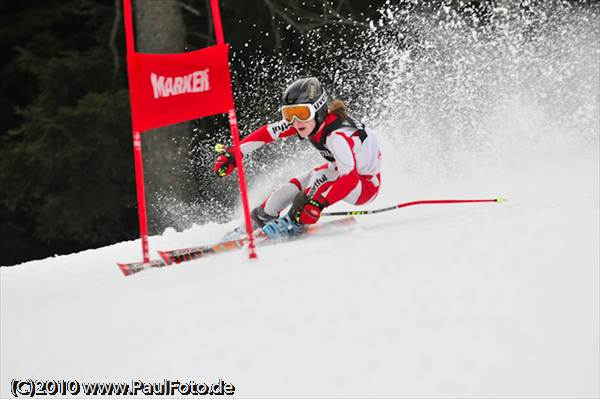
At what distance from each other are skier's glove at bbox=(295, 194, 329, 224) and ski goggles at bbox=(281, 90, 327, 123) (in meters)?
0.60

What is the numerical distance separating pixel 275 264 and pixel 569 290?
5.34 ft

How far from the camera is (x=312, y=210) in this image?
17.5 ft

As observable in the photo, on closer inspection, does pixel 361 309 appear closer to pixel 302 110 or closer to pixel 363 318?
pixel 363 318

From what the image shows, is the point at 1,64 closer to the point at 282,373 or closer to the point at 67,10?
the point at 67,10

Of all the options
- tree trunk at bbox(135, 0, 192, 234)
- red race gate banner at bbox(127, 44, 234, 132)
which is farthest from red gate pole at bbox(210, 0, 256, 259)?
tree trunk at bbox(135, 0, 192, 234)

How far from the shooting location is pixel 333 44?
10547 mm

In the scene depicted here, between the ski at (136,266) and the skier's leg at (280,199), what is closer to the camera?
the ski at (136,266)

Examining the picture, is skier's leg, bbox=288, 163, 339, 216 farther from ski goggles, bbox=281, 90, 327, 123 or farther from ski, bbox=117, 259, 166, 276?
ski, bbox=117, 259, 166, 276

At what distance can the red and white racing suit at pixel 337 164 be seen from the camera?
5.48m

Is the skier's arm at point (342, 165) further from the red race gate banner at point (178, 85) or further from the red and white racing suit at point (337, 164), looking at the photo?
the red race gate banner at point (178, 85)

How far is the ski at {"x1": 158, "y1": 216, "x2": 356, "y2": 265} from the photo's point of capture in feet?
17.8

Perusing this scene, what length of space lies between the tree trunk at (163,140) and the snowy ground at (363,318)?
16.2ft

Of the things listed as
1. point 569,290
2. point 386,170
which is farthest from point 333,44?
point 569,290

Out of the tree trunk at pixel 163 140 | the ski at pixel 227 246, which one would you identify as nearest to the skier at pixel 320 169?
the ski at pixel 227 246
